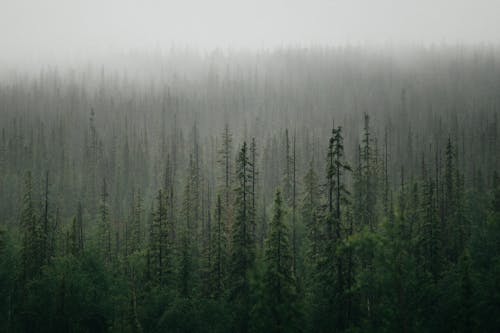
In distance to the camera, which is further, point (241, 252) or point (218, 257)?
point (218, 257)

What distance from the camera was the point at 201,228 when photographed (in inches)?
2270

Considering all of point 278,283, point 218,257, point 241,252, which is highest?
point 241,252

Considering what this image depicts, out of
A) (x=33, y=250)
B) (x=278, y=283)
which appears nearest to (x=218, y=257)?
(x=278, y=283)

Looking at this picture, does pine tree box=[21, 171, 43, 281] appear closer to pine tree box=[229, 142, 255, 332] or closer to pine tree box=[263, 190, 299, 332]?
pine tree box=[229, 142, 255, 332]

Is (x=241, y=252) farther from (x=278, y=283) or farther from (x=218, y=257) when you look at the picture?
(x=278, y=283)

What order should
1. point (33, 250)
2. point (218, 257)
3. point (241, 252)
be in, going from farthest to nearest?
point (33, 250), point (218, 257), point (241, 252)

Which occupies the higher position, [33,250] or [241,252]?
[241,252]

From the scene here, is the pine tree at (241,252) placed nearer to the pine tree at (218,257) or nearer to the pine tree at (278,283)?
the pine tree at (218,257)

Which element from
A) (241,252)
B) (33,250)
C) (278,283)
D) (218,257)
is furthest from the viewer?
(33,250)

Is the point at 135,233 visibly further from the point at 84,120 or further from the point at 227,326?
the point at 84,120

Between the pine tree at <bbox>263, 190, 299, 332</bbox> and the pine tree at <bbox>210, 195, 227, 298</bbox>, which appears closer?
the pine tree at <bbox>263, 190, 299, 332</bbox>

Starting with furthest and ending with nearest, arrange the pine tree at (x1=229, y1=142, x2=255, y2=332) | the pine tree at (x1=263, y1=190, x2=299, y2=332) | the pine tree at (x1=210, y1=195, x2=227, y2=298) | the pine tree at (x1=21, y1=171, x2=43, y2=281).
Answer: the pine tree at (x1=21, y1=171, x2=43, y2=281), the pine tree at (x1=210, y1=195, x2=227, y2=298), the pine tree at (x1=229, y1=142, x2=255, y2=332), the pine tree at (x1=263, y1=190, x2=299, y2=332)

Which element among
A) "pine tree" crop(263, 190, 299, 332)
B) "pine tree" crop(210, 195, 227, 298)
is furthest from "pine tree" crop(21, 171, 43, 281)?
"pine tree" crop(263, 190, 299, 332)

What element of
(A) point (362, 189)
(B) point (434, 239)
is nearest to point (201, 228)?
(A) point (362, 189)
